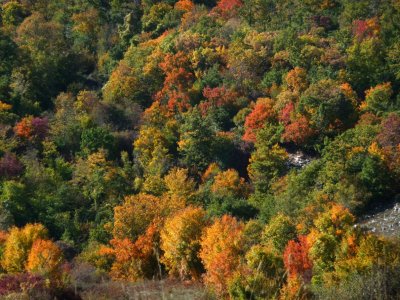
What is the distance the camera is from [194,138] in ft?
219

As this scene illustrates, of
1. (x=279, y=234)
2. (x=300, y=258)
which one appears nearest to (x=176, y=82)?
(x=279, y=234)

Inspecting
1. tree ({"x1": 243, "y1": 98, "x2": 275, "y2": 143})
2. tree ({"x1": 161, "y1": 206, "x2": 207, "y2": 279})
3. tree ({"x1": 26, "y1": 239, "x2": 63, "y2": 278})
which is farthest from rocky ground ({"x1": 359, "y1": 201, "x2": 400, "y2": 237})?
tree ({"x1": 26, "y1": 239, "x2": 63, "y2": 278})

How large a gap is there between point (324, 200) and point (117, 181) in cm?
2123

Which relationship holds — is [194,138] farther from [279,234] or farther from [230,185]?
[279,234]

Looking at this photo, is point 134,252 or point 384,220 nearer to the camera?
point 134,252

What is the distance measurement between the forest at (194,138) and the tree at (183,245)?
13 cm

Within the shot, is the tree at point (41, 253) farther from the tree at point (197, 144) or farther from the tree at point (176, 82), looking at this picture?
the tree at point (176, 82)

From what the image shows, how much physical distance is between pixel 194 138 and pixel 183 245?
23.6 metres

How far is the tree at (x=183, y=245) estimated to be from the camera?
43.3m

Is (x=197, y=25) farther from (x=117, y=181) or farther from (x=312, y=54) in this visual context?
(x=117, y=181)

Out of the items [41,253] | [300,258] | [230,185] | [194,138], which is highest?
[194,138]

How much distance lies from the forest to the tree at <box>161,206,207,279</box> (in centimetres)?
13

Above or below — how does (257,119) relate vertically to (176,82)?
below

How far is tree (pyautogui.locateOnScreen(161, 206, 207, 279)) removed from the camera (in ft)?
142
